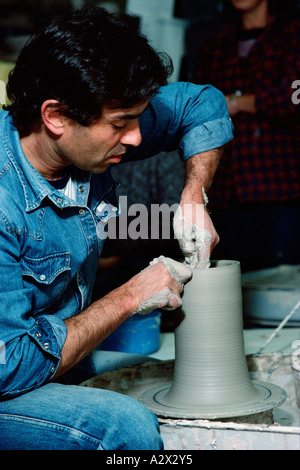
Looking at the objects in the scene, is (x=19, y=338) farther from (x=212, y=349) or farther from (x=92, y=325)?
(x=212, y=349)

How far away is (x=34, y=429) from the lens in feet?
4.00

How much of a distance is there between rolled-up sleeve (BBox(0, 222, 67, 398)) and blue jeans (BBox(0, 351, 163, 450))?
0.16ft

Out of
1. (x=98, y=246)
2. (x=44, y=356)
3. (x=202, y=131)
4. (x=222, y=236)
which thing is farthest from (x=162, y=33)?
(x=44, y=356)

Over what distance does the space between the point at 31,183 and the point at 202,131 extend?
61cm

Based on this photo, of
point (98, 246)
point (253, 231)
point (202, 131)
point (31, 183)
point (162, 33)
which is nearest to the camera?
point (31, 183)

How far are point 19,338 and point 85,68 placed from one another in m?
0.61

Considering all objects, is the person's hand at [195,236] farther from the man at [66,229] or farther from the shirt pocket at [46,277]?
the shirt pocket at [46,277]

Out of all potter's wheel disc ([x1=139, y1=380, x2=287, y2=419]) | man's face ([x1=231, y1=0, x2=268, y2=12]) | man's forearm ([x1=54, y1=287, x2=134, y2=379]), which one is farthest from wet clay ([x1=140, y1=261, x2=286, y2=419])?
man's face ([x1=231, y1=0, x2=268, y2=12])

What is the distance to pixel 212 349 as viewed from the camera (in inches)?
58.9

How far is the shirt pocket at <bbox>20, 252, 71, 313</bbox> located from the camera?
1383mm

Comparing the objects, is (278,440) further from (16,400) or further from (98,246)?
(98,246)

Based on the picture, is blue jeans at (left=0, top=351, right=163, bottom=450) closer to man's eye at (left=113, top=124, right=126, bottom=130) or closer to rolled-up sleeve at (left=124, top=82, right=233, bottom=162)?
man's eye at (left=113, top=124, right=126, bottom=130)

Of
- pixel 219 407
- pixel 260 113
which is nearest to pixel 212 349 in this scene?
pixel 219 407
